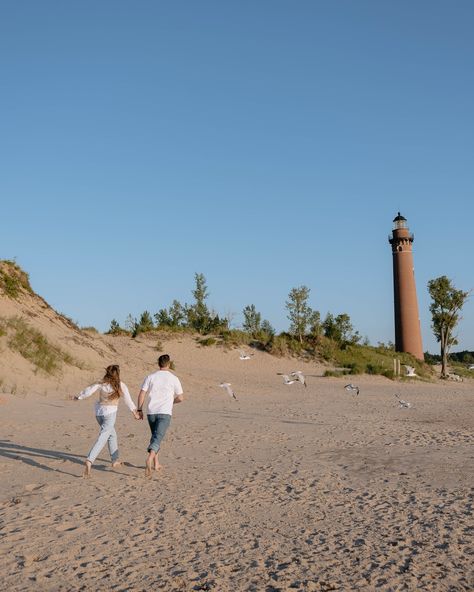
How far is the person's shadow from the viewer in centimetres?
1049

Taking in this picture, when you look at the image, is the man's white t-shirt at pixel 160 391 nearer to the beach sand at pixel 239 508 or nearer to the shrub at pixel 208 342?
the beach sand at pixel 239 508

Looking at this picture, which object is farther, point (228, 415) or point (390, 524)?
point (228, 415)

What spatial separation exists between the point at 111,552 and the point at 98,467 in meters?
4.51

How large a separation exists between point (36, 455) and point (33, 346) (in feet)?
43.1

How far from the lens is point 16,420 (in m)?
15.4

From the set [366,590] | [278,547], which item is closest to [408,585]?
[366,590]

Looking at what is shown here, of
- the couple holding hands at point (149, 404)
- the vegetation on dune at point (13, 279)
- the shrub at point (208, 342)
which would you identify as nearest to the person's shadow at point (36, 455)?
the couple holding hands at point (149, 404)

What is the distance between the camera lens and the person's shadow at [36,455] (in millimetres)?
10491

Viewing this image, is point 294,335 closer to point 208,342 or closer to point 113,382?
point 208,342

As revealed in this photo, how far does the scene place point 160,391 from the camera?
984 centimetres

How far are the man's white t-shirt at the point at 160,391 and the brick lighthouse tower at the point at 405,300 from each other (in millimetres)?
47040

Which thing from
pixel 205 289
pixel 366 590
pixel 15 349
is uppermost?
pixel 205 289

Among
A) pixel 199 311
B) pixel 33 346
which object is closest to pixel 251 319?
pixel 199 311

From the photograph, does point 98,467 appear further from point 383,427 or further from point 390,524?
point 383,427
